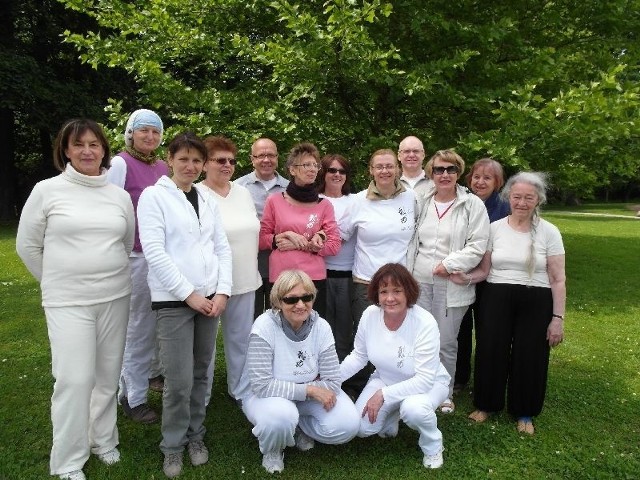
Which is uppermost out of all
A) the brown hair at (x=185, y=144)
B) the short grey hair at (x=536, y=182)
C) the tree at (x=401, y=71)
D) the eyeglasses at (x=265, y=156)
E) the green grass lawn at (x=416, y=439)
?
the tree at (x=401, y=71)

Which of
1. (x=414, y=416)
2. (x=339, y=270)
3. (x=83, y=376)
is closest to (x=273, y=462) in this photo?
(x=414, y=416)

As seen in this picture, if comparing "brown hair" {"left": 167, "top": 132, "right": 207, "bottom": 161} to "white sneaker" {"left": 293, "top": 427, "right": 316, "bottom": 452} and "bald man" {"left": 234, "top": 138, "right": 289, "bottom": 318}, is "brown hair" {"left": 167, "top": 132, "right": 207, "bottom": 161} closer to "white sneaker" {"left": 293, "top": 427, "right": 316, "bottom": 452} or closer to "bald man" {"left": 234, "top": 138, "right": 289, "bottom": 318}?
"bald man" {"left": 234, "top": 138, "right": 289, "bottom": 318}

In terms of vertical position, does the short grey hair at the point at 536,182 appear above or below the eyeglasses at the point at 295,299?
above

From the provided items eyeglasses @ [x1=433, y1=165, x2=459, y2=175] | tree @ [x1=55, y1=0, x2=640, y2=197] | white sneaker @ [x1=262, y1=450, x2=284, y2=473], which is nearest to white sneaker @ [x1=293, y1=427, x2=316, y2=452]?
white sneaker @ [x1=262, y1=450, x2=284, y2=473]

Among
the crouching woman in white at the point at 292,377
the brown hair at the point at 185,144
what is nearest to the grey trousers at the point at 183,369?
the crouching woman in white at the point at 292,377

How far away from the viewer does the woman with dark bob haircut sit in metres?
3.27

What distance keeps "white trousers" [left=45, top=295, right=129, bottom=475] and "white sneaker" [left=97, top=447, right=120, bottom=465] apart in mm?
29

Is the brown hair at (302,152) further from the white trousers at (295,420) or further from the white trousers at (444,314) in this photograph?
the white trousers at (295,420)

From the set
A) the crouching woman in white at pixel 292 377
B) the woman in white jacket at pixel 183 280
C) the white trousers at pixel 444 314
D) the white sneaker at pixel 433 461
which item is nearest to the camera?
the woman in white jacket at pixel 183 280

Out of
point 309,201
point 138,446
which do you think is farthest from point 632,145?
point 138,446

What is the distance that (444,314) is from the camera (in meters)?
4.44

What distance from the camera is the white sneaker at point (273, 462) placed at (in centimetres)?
366

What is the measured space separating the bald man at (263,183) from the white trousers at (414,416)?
1.43 m

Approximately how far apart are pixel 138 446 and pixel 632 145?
9155 mm
